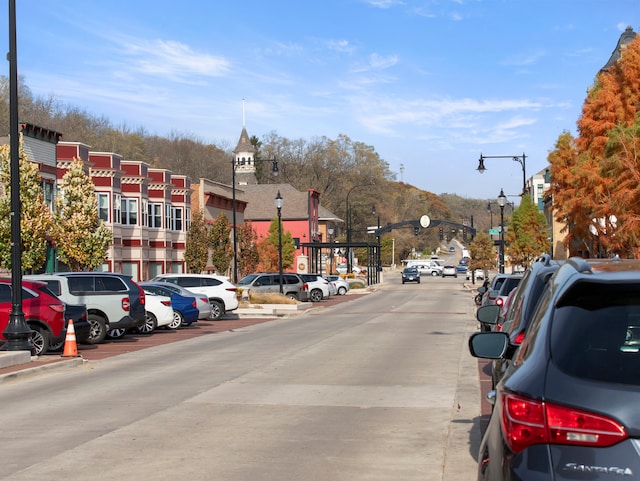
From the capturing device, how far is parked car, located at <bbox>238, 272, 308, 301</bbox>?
154 ft

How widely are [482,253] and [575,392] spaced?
3103 inches

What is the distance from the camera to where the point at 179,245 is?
61.8 m

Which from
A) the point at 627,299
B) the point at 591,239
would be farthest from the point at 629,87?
the point at 627,299

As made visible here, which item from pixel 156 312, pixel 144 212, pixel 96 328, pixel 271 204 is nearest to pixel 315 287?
pixel 144 212

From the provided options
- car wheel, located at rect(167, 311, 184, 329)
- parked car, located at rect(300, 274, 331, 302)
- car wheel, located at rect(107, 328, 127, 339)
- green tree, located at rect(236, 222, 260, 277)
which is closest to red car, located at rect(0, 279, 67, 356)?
car wheel, located at rect(107, 328, 127, 339)

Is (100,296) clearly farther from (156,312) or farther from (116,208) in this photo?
(116,208)

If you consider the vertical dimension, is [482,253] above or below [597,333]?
above

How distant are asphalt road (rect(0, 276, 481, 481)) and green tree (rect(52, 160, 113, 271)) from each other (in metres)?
20.0

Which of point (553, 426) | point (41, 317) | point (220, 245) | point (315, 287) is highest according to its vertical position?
point (220, 245)

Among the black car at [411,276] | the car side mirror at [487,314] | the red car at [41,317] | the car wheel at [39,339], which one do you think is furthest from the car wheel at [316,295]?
the car side mirror at [487,314]

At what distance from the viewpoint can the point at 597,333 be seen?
3717mm

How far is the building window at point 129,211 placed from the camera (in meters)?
53.7

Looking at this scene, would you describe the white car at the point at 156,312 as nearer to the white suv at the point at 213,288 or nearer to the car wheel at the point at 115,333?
the car wheel at the point at 115,333

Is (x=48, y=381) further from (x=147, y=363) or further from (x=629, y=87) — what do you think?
(x=629, y=87)
